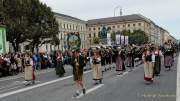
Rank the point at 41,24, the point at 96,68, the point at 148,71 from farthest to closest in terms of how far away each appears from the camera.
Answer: the point at 41,24, the point at 96,68, the point at 148,71

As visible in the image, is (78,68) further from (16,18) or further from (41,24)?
(41,24)

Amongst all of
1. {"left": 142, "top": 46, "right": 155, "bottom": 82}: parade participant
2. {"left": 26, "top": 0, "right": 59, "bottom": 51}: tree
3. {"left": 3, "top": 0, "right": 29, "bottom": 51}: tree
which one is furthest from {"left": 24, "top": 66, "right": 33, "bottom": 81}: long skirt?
{"left": 26, "top": 0, "right": 59, "bottom": 51}: tree

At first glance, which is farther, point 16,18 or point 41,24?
point 41,24

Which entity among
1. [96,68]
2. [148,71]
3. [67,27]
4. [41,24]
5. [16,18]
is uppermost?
[67,27]

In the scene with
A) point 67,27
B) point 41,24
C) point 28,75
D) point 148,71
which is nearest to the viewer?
point 148,71

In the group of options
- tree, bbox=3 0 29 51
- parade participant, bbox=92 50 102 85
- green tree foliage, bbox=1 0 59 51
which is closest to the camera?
parade participant, bbox=92 50 102 85

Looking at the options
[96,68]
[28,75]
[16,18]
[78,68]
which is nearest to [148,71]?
[96,68]

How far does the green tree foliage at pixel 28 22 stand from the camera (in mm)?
64188

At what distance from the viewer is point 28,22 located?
67562 millimetres

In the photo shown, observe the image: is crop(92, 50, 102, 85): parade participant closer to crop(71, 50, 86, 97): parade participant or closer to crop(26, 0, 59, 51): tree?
crop(71, 50, 86, 97): parade participant

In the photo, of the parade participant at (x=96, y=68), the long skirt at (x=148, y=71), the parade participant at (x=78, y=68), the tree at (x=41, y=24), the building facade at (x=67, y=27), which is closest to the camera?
the parade participant at (x=78, y=68)

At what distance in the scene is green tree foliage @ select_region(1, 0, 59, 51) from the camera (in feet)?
211

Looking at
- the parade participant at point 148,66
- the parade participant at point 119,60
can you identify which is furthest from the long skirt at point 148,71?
the parade participant at point 119,60

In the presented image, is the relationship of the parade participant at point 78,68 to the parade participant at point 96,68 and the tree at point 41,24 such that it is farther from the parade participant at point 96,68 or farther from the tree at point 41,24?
the tree at point 41,24
